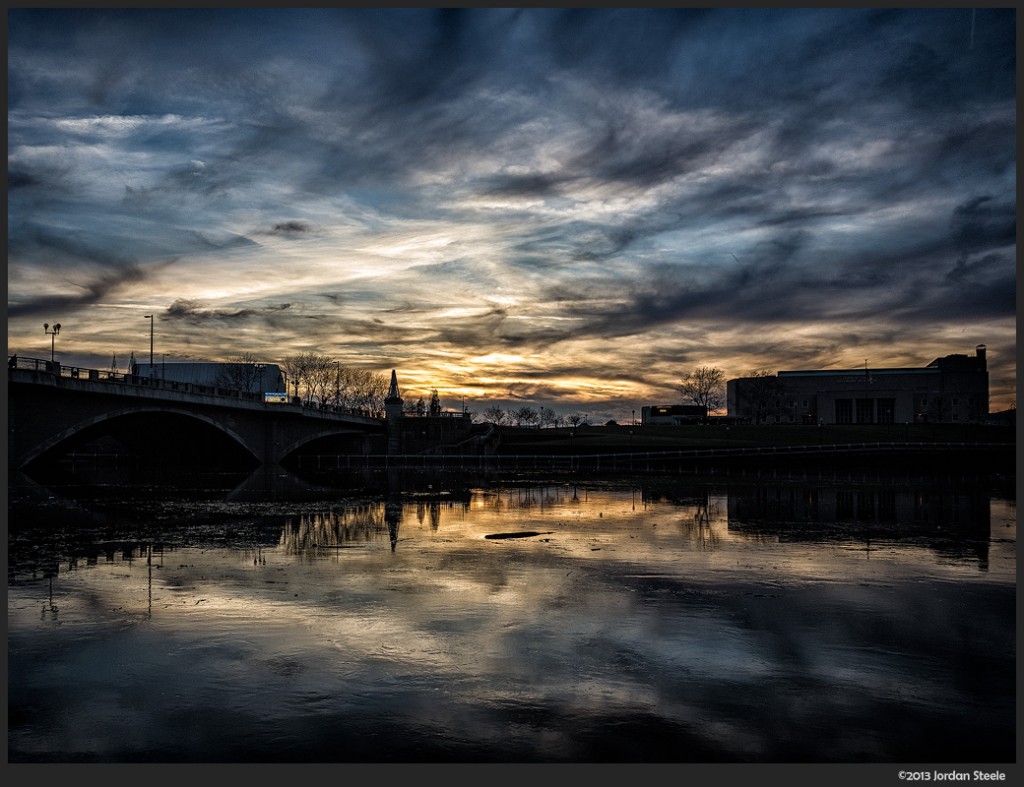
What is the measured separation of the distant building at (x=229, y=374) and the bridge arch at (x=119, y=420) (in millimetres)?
88491

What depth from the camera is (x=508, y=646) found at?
42.6ft

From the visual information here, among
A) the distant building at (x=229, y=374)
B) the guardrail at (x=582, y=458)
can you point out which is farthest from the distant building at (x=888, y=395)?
the distant building at (x=229, y=374)

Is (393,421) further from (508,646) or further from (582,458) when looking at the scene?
(508,646)

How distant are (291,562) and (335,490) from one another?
2940cm

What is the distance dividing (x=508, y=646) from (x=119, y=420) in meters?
67.1

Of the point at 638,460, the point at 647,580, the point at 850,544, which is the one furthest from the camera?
the point at 638,460

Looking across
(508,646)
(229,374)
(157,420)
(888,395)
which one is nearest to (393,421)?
(157,420)

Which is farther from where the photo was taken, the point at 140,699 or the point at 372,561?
the point at 372,561

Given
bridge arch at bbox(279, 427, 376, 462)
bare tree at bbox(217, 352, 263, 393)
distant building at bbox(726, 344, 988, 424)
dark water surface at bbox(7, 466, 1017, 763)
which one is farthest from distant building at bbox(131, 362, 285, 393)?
dark water surface at bbox(7, 466, 1017, 763)

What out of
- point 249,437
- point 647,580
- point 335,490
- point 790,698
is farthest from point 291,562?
point 249,437

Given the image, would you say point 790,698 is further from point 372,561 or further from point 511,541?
point 511,541

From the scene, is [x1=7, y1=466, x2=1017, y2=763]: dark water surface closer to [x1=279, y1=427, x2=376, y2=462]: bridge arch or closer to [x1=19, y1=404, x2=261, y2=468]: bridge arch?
[x1=19, y1=404, x2=261, y2=468]: bridge arch

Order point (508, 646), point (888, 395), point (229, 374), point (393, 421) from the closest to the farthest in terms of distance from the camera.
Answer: point (508, 646) < point (393, 421) < point (229, 374) < point (888, 395)
